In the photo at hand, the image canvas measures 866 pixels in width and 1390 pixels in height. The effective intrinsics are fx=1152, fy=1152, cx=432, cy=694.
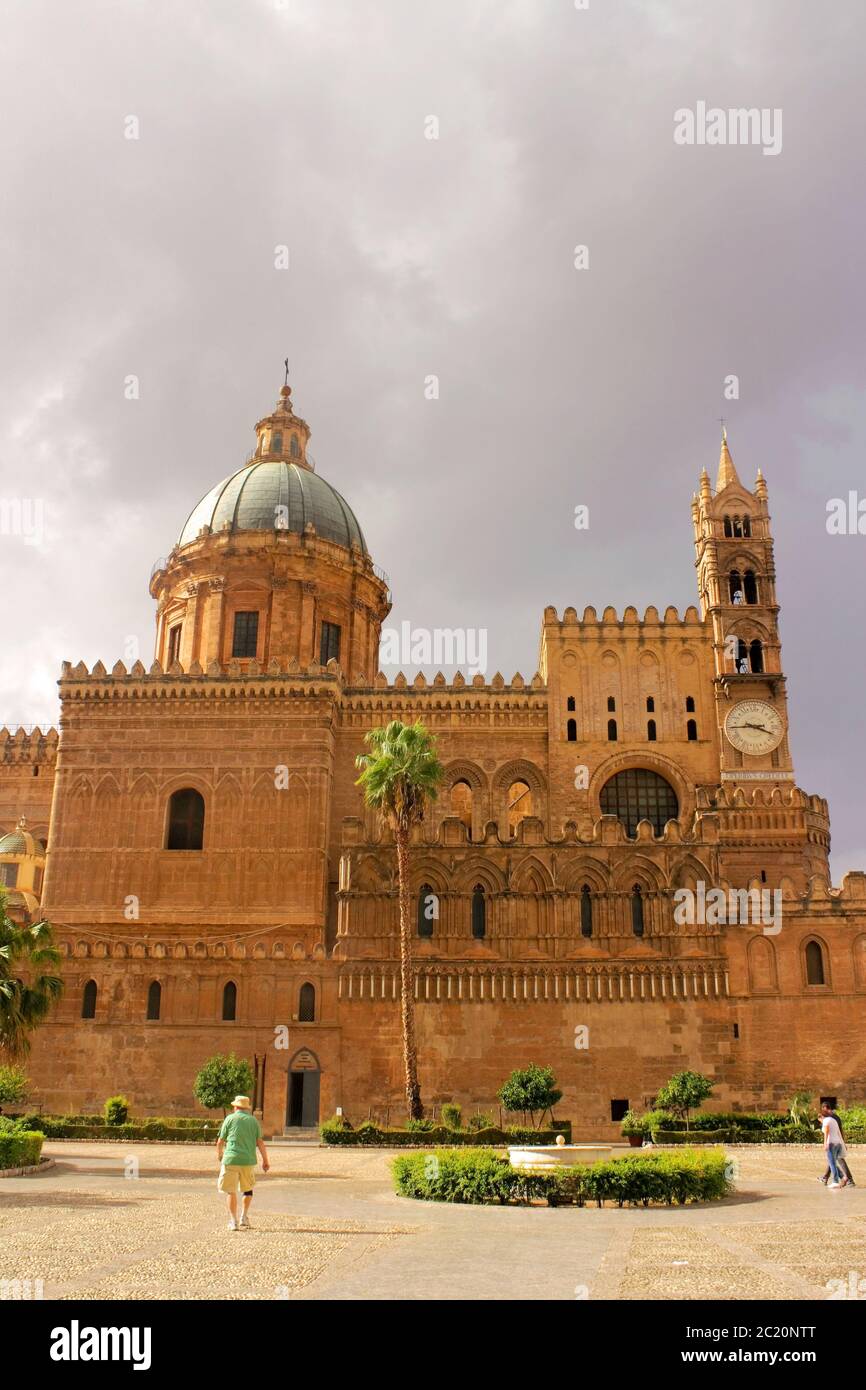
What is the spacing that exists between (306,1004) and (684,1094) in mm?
12086

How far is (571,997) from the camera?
3694 centimetres

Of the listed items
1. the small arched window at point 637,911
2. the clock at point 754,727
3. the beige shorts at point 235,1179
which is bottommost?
the beige shorts at point 235,1179

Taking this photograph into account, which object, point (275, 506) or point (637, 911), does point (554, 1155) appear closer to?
point (637, 911)

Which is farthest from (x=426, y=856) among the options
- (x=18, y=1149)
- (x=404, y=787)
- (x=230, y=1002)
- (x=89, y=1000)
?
(x=18, y=1149)

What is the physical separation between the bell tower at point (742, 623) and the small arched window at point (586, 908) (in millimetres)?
8004

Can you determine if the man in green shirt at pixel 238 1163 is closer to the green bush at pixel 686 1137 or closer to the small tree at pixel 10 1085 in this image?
the green bush at pixel 686 1137

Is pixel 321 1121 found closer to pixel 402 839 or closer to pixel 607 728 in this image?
pixel 402 839

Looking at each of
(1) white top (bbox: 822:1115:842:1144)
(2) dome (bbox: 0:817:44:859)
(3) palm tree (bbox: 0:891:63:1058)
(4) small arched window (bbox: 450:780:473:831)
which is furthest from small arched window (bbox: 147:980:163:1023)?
(1) white top (bbox: 822:1115:842:1144)

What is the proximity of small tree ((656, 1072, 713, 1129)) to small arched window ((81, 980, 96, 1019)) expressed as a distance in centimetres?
1830

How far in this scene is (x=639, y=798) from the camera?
4428 centimetres

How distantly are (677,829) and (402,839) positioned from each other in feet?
32.9

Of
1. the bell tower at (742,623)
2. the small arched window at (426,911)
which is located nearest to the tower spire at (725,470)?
the bell tower at (742,623)

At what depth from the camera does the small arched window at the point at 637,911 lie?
125ft
